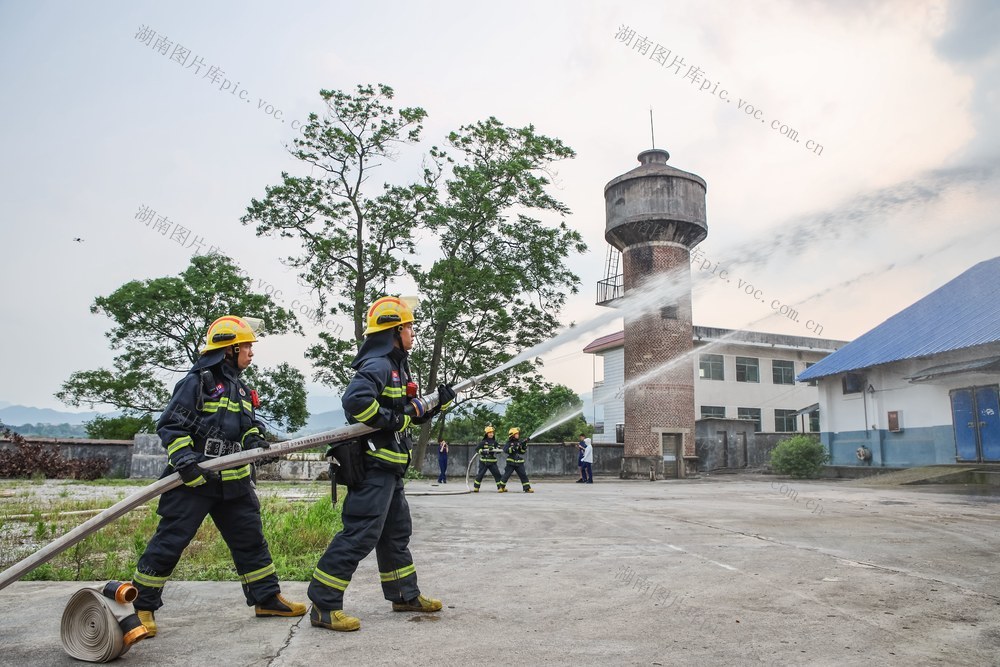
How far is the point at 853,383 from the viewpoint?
84.6ft

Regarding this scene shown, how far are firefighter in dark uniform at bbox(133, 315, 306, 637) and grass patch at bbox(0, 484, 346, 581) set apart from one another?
1338 mm

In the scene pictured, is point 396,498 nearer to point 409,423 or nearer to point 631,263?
point 409,423

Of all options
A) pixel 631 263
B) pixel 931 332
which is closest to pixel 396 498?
pixel 931 332

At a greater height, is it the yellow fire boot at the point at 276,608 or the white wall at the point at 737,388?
the white wall at the point at 737,388

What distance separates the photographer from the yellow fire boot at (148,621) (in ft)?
12.7

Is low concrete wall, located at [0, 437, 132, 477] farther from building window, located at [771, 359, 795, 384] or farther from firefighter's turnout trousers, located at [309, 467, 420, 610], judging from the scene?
building window, located at [771, 359, 795, 384]

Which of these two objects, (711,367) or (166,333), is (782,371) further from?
A: (166,333)

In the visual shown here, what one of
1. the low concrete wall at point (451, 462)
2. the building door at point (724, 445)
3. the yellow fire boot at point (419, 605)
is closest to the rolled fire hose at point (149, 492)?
the yellow fire boot at point (419, 605)

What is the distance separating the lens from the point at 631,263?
2945 centimetres

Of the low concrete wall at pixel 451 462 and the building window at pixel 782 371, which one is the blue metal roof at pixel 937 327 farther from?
the building window at pixel 782 371

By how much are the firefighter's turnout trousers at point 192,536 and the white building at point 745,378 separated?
117ft

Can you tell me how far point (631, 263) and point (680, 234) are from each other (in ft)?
7.77

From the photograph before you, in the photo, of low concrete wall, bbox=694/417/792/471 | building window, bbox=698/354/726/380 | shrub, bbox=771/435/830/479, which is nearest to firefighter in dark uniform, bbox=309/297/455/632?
shrub, bbox=771/435/830/479

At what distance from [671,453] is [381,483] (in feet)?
87.1
